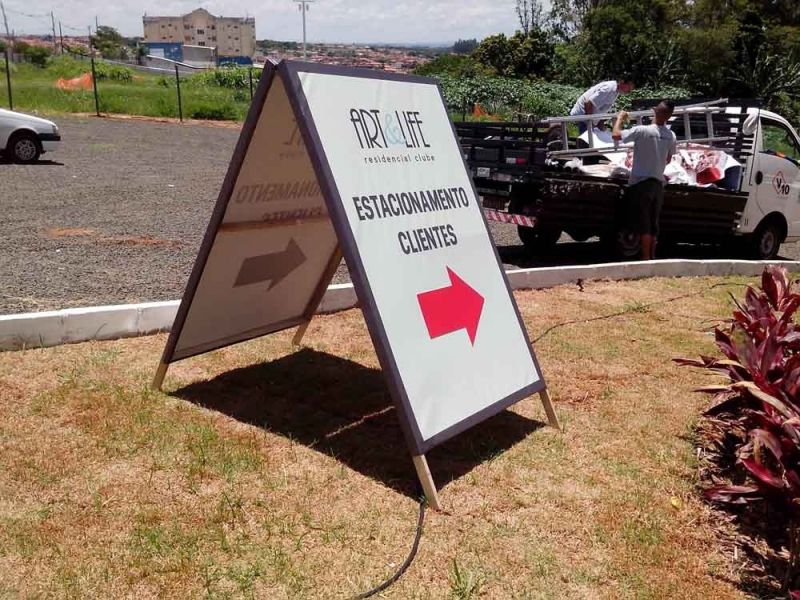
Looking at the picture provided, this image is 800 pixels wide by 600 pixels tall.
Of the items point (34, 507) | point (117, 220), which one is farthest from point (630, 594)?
point (117, 220)

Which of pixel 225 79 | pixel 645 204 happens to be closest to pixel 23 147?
pixel 645 204

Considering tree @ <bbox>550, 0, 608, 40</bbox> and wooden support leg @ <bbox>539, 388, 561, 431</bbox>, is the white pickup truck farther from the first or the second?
tree @ <bbox>550, 0, 608, 40</bbox>

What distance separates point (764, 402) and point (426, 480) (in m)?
1.68

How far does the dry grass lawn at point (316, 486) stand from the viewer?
313 cm

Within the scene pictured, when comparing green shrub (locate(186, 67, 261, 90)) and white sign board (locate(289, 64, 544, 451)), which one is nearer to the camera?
white sign board (locate(289, 64, 544, 451))

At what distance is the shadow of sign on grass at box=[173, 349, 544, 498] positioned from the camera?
4.13 meters

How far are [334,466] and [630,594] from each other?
155 centimetres

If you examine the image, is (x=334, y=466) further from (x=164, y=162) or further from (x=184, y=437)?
(x=164, y=162)

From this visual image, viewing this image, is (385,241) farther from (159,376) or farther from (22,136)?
(22,136)

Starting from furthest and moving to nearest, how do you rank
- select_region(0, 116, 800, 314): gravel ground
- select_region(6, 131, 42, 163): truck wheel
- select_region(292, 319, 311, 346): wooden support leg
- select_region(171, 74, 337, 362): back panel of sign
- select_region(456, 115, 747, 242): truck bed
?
select_region(6, 131, 42, 163): truck wheel → select_region(456, 115, 747, 242): truck bed → select_region(0, 116, 800, 314): gravel ground → select_region(292, 319, 311, 346): wooden support leg → select_region(171, 74, 337, 362): back panel of sign

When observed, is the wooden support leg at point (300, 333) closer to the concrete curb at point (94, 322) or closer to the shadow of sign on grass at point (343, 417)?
the shadow of sign on grass at point (343, 417)

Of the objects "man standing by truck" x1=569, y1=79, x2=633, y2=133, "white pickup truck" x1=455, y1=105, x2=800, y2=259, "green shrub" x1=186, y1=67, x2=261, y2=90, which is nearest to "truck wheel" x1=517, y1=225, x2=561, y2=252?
"white pickup truck" x1=455, y1=105, x2=800, y2=259

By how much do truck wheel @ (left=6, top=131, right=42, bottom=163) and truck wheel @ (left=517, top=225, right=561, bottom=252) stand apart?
10609 millimetres

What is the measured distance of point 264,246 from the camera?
197 inches
